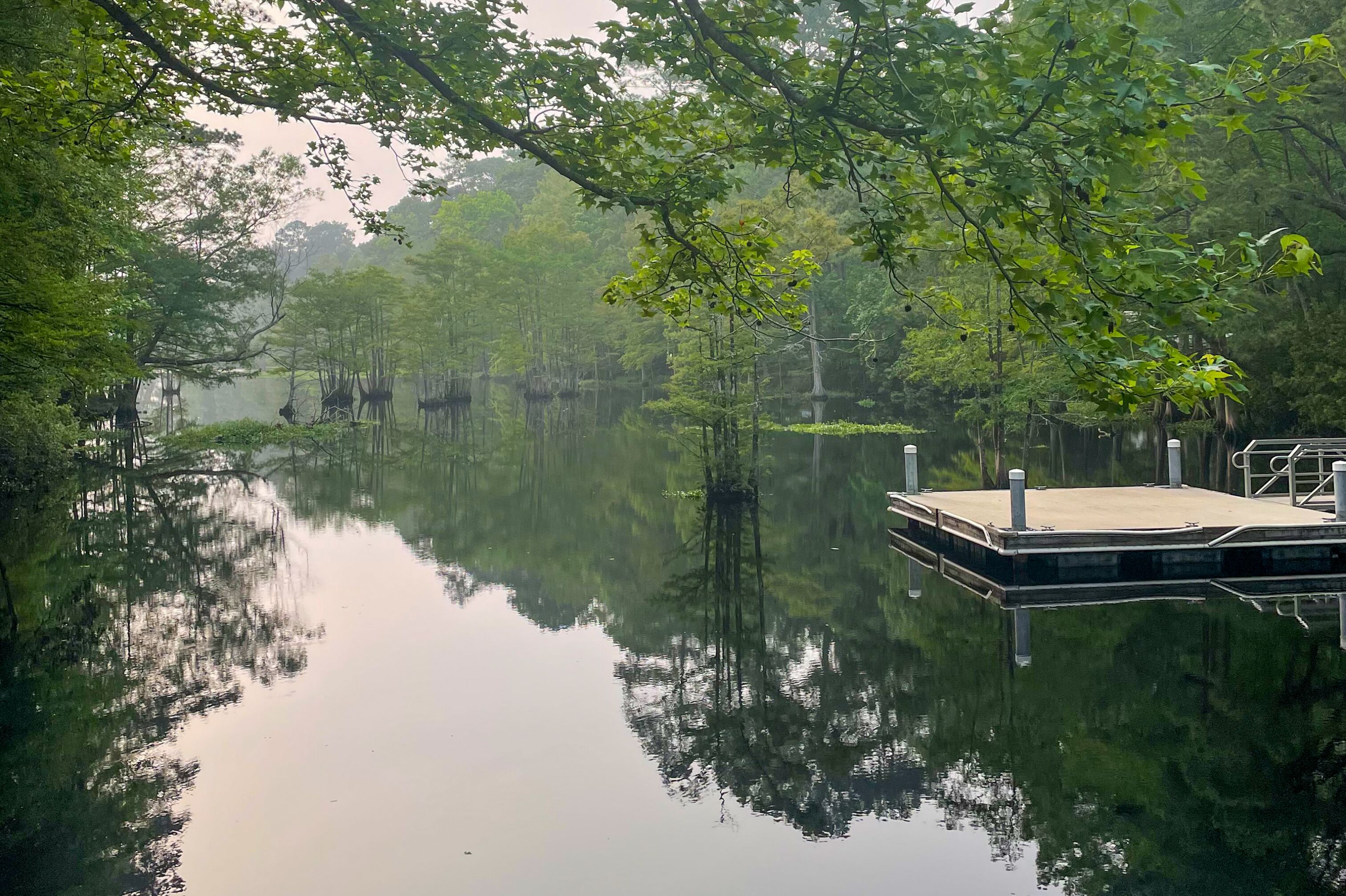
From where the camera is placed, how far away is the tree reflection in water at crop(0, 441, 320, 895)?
5.72 metres

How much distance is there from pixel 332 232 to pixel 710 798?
5344 inches

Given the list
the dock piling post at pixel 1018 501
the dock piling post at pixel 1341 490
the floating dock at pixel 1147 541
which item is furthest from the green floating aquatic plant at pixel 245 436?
the dock piling post at pixel 1341 490

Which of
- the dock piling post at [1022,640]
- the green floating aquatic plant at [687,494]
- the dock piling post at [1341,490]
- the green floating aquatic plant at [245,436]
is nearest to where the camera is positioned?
the dock piling post at [1022,640]

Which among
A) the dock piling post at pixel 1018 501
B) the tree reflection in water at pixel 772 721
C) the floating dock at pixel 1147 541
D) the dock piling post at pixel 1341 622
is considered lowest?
the tree reflection in water at pixel 772 721

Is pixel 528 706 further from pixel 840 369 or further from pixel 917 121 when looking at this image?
pixel 840 369

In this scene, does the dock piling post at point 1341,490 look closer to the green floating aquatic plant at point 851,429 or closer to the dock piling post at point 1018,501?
the dock piling post at point 1018,501

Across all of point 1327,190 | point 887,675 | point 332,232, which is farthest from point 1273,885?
point 332,232

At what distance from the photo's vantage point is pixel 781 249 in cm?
3969

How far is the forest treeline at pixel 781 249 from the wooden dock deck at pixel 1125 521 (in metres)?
1.93

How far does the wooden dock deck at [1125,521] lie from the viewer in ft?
41.0

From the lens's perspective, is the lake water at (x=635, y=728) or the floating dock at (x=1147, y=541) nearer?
the lake water at (x=635, y=728)

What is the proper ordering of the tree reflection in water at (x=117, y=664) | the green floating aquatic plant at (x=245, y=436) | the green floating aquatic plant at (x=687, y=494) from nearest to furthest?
the tree reflection in water at (x=117, y=664) → the green floating aquatic plant at (x=687, y=494) → the green floating aquatic plant at (x=245, y=436)

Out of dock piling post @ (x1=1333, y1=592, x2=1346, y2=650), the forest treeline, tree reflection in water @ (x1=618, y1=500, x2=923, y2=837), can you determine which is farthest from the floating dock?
tree reflection in water @ (x1=618, y1=500, x2=923, y2=837)

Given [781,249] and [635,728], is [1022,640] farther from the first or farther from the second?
[781,249]
